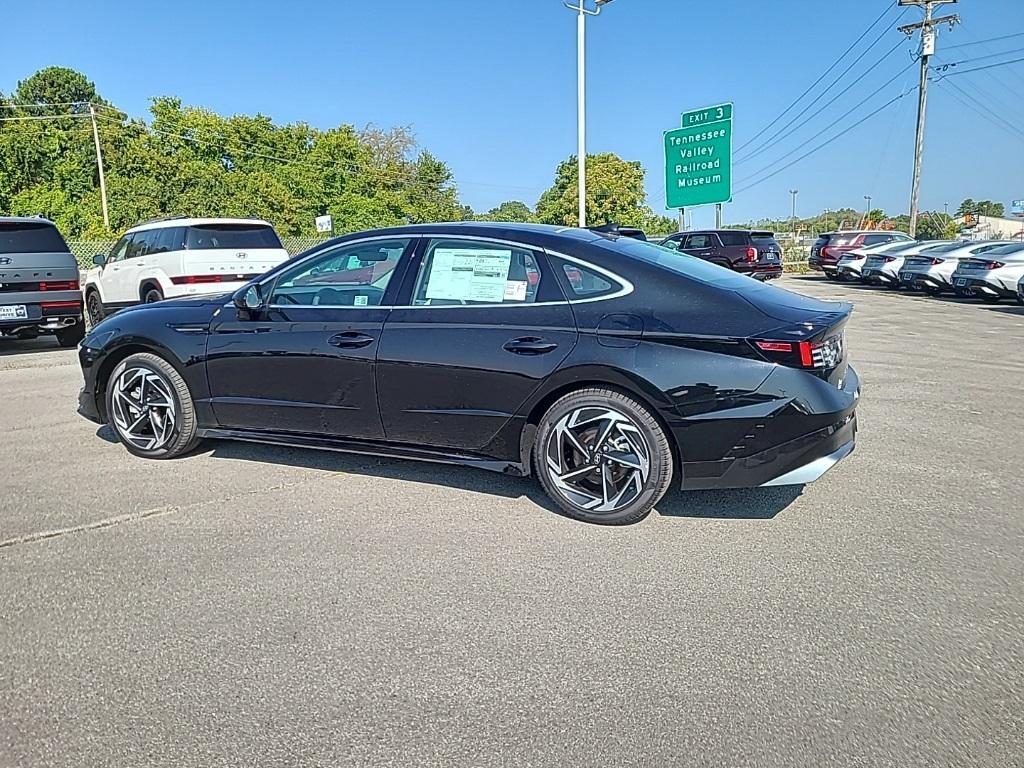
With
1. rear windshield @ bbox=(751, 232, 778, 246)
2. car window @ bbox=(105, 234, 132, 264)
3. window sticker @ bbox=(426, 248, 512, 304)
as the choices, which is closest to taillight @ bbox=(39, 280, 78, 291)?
car window @ bbox=(105, 234, 132, 264)

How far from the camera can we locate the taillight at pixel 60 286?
31.9 ft

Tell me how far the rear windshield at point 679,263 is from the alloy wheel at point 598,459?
874 mm

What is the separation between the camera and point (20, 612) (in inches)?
125

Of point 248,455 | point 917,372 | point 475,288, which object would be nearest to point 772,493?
point 475,288

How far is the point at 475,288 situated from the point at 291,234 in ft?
126

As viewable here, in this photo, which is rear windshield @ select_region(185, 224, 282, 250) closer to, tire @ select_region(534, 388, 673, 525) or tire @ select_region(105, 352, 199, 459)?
tire @ select_region(105, 352, 199, 459)

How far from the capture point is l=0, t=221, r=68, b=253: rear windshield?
945cm

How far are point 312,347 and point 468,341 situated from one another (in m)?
1.00

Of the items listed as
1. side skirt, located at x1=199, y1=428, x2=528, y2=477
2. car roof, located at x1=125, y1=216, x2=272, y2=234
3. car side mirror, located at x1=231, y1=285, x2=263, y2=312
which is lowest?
side skirt, located at x1=199, y1=428, x2=528, y2=477

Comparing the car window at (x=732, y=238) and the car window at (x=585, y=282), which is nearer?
the car window at (x=585, y=282)

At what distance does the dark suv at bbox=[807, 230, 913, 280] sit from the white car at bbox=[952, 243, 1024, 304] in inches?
339

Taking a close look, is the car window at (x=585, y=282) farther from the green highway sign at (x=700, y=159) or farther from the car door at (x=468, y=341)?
the green highway sign at (x=700, y=159)

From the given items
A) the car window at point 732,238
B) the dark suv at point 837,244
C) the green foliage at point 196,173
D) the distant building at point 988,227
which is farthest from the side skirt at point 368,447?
the distant building at point 988,227

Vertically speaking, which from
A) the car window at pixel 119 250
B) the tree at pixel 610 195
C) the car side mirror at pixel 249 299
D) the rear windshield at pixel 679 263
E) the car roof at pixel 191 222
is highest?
the tree at pixel 610 195
